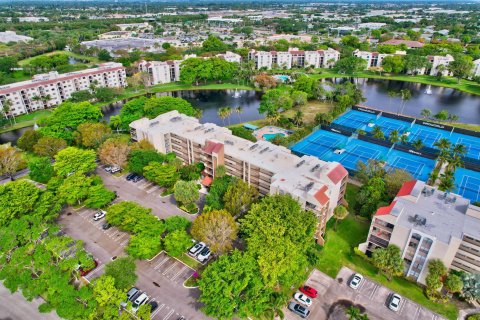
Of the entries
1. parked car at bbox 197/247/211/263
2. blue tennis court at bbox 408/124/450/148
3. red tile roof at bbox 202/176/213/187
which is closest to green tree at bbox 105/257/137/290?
parked car at bbox 197/247/211/263

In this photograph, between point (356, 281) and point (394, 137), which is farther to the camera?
point (394, 137)

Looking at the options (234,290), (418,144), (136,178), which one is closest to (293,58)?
(418,144)

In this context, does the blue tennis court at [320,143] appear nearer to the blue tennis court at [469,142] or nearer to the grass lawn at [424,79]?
the blue tennis court at [469,142]

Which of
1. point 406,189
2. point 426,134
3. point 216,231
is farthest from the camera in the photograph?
point 426,134

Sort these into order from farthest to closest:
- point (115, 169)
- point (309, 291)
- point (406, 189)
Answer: point (115, 169) < point (406, 189) < point (309, 291)

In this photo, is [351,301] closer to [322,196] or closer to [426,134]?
[322,196]

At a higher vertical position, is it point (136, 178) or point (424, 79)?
point (136, 178)
